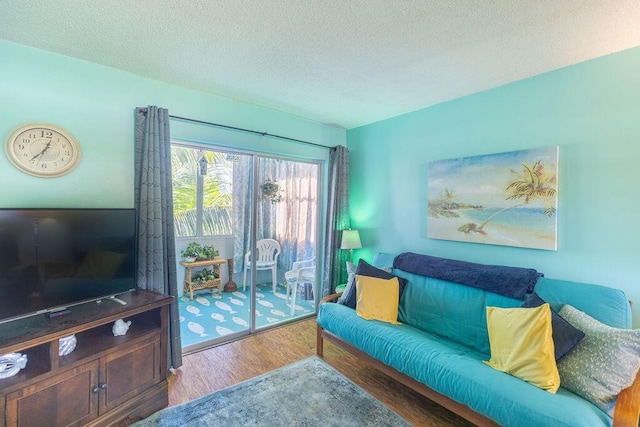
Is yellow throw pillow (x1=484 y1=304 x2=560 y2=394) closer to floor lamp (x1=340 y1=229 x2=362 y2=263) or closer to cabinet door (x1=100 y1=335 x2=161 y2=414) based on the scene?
floor lamp (x1=340 y1=229 x2=362 y2=263)

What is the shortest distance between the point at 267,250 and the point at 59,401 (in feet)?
7.08

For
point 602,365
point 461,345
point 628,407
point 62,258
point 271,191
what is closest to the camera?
point 628,407

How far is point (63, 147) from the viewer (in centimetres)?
213

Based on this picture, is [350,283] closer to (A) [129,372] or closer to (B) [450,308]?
(B) [450,308]

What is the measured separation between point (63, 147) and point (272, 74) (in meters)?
1.67

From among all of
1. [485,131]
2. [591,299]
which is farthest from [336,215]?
[591,299]

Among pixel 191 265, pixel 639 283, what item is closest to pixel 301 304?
pixel 191 265

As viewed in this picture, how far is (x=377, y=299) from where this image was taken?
2623 millimetres

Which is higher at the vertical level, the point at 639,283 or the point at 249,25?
the point at 249,25

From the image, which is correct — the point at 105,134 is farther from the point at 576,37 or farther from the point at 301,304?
the point at 576,37

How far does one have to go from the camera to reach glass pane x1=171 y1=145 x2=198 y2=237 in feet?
9.31

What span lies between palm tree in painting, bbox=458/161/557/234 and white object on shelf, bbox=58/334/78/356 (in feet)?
10.7

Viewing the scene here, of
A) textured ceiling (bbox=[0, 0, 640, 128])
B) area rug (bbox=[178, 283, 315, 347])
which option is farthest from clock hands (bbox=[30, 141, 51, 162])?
area rug (bbox=[178, 283, 315, 347])

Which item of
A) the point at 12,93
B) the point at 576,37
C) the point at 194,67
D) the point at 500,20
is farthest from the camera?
the point at 194,67
